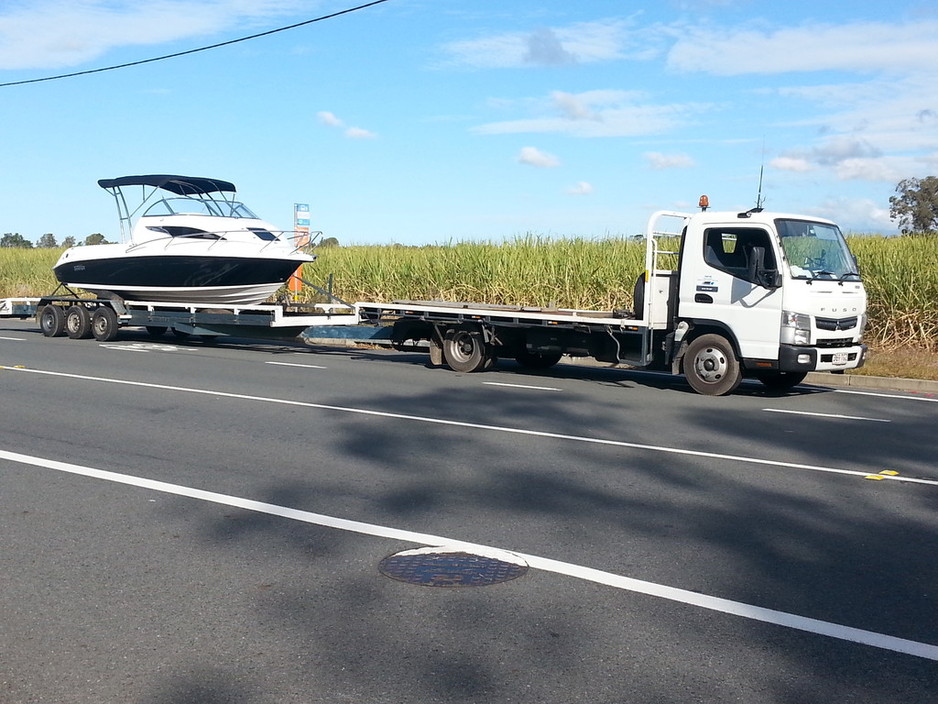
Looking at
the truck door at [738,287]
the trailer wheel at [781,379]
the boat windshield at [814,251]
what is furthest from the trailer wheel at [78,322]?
the boat windshield at [814,251]

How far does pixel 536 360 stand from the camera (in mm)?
16516

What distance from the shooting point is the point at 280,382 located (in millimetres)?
14227

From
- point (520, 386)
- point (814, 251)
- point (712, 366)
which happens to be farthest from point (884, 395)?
point (520, 386)

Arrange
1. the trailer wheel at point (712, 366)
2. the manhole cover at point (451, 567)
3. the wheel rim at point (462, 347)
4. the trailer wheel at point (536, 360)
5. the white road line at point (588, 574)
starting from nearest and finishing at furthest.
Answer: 1. the white road line at point (588, 574)
2. the manhole cover at point (451, 567)
3. the trailer wheel at point (712, 366)
4. the wheel rim at point (462, 347)
5. the trailer wheel at point (536, 360)

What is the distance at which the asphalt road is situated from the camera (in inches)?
167

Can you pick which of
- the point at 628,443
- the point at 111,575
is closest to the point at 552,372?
the point at 628,443

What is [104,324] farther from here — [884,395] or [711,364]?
[884,395]

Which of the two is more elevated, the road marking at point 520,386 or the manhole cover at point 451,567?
the road marking at point 520,386

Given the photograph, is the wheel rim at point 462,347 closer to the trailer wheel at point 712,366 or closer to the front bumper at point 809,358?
the trailer wheel at point 712,366

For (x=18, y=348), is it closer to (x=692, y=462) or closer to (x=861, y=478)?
(x=692, y=462)

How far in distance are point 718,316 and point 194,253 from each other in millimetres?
11335

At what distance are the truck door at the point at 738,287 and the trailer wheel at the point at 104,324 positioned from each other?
13.2 meters

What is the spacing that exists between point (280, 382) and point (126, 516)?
754cm

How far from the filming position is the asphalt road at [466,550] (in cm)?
425
